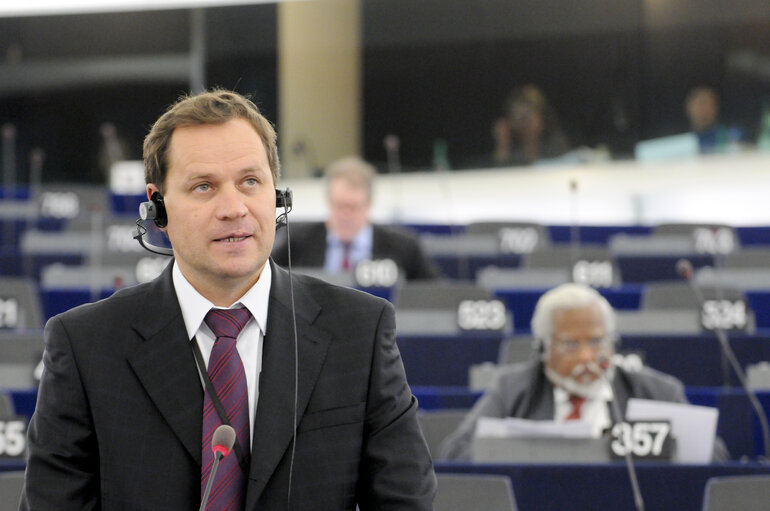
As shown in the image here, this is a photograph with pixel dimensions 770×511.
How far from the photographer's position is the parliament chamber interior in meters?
4.61

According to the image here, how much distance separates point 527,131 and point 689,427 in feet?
31.0

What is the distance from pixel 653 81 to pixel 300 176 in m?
3.63

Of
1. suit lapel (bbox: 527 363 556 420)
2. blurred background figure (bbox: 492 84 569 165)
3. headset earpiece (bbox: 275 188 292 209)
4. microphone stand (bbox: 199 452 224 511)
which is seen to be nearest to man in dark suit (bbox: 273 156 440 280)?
suit lapel (bbox: 527 363 556 420)

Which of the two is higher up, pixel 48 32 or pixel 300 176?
pixel 48 32

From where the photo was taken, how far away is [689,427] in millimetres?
3838

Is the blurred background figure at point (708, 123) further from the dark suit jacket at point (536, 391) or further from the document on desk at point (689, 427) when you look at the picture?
the document on desk at point (689, 427)

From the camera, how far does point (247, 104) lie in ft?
6.32

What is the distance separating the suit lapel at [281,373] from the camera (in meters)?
1.80

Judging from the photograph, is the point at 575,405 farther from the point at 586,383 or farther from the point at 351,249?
the point at 351,249

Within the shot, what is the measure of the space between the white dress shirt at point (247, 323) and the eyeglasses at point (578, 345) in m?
2.72

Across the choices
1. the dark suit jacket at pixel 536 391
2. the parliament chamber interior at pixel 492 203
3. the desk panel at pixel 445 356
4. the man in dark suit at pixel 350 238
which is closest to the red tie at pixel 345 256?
the man in dark suit at pixel 350 238

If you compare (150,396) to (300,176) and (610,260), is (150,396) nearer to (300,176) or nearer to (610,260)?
(610,260)

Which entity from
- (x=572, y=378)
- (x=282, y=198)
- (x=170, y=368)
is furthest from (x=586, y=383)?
(x=170, y=368)

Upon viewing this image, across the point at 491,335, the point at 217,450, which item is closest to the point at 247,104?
the point at 217,450
